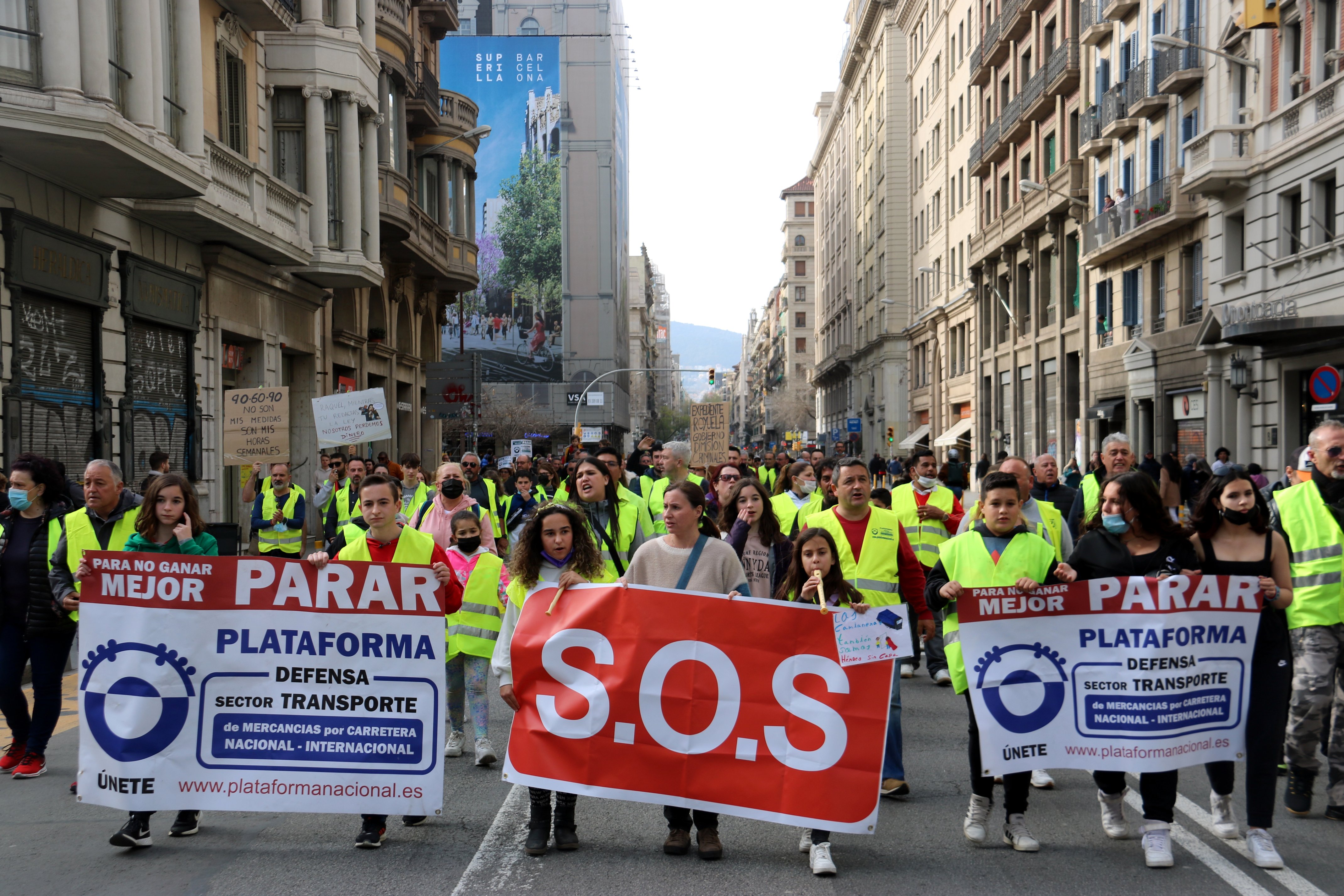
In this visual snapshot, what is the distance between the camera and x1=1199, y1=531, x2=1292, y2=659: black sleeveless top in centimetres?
593

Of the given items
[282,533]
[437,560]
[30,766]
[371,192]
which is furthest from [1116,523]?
[371,192]

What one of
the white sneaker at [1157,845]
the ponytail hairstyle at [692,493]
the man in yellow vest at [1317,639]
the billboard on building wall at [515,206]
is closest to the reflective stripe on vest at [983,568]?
the white sneaker at [1157,845]

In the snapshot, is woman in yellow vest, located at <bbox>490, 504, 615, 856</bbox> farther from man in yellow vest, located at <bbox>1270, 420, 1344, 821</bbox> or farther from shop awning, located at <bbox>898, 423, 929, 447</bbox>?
shop awning, located at <bbox>898, 423, 929, 447</bbox>

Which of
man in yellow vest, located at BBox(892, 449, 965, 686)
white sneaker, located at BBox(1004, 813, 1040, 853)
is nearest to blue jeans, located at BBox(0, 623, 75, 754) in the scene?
white sneaker, located at BBox(1004, 813, 1040, 853)

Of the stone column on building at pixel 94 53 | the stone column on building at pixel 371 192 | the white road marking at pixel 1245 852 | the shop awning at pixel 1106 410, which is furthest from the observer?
the shop awning at pixel 1106 410

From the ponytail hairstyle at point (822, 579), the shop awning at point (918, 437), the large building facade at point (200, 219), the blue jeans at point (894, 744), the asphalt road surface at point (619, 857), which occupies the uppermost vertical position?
the large building facade at point (200, 219)

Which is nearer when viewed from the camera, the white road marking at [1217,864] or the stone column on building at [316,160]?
the white road marking at [1217,864]

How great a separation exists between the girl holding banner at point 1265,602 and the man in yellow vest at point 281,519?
934 cm

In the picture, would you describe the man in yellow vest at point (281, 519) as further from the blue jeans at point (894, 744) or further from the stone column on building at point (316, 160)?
the stone column on building at point (316, 160)

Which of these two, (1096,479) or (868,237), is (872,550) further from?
(868,237)

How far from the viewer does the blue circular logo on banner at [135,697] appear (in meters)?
6.00

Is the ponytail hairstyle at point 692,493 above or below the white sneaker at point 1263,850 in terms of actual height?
above

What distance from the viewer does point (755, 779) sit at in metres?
5.80

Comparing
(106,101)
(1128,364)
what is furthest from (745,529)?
(1128,364)
